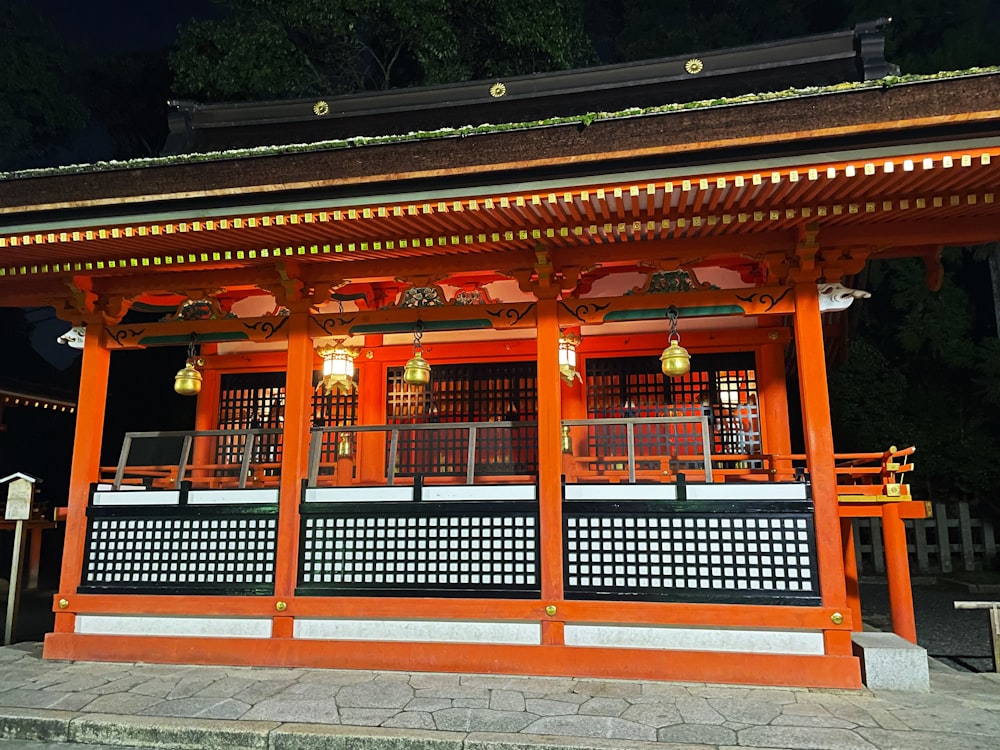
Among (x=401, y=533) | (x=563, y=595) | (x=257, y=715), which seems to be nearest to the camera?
(x=257, y=715)

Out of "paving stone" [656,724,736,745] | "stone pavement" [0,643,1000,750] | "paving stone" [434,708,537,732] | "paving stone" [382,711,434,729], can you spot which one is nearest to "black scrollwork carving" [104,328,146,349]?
"stone pavement" [0,643,1000,750]

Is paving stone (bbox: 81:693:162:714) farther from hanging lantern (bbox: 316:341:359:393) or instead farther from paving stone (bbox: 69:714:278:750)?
hanging lantern (bbox: 316:341:359:393)

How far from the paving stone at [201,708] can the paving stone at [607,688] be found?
294cm

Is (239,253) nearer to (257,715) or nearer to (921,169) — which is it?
(257,715)

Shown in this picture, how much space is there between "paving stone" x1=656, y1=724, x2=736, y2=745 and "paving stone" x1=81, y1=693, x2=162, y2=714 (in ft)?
14.1

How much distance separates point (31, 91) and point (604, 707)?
83.5 feet

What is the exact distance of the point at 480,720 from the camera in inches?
203

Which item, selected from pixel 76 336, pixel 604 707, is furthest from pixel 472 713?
pixel 76 336

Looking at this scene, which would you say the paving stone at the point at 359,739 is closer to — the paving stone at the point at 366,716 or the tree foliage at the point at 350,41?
the paving stone at the point at 366,716

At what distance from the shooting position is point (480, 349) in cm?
1009

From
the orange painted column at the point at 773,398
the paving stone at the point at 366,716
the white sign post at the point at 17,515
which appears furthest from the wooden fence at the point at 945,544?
the white sign post at the point at 17,515

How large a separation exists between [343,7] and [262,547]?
52.1 feet

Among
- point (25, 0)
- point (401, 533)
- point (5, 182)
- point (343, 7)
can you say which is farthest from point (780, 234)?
point (25, 0)

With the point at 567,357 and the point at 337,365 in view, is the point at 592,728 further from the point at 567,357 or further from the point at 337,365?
the point at 337,365
